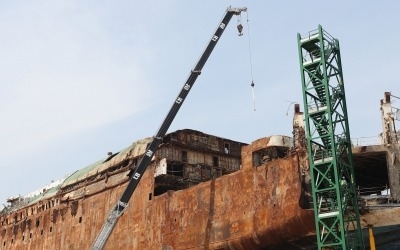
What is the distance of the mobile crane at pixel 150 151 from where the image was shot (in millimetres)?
25859

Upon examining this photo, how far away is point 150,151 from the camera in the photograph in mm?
26500

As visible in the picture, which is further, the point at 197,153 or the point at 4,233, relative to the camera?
the point at 4,233

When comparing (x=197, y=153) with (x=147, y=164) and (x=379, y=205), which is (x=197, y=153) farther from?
(x=379, y=205)

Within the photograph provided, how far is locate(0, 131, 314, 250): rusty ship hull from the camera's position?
2083cm

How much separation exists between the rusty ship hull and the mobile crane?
0.81 m

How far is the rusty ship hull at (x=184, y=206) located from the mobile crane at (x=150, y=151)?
0.81 meters

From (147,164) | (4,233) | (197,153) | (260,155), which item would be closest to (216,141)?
(197,153)

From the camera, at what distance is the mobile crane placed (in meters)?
25.9

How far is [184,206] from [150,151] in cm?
345

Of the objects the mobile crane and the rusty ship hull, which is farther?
the mobile crane

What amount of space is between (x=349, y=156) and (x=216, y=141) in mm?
10253

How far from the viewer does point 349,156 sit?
2108 centimetres

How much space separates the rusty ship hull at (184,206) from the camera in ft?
68.3

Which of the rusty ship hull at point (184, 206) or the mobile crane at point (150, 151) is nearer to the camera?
the rusty ship hull at point (184, 206)
